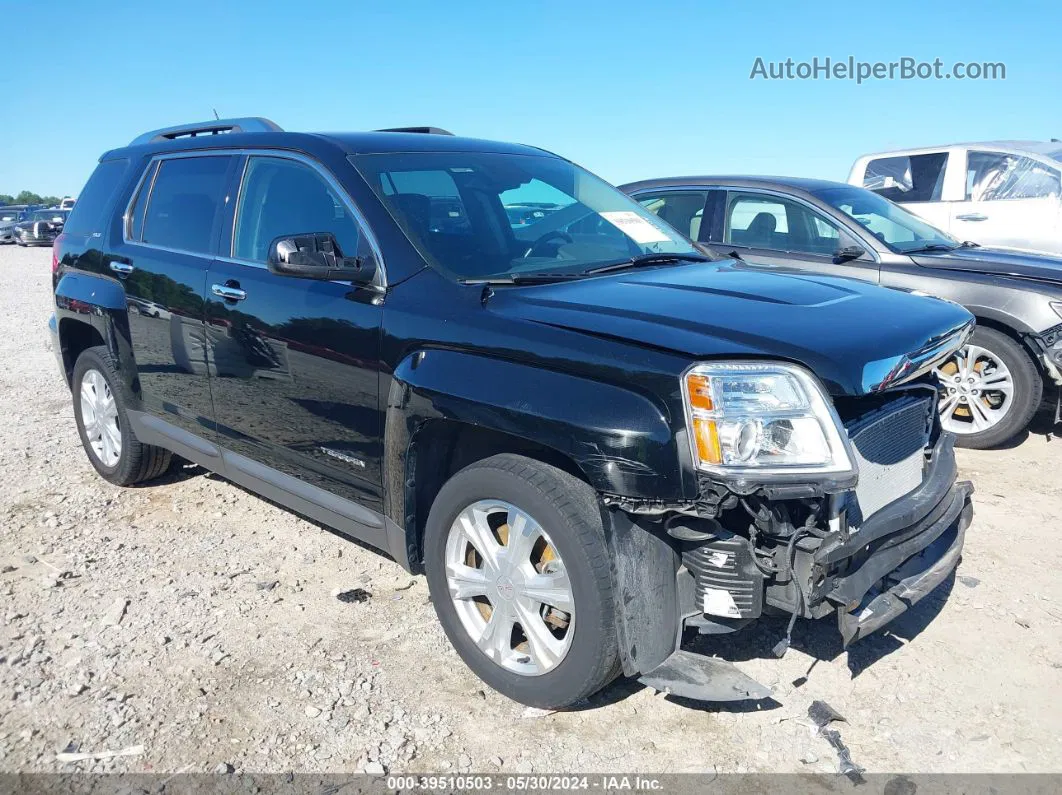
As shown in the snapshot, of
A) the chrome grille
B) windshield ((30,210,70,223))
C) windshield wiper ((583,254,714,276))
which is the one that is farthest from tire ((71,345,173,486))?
windshield ((30,210,70,223))

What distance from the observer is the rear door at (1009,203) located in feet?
31.9

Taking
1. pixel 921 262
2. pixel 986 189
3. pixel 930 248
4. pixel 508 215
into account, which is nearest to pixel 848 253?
pixel 921 262

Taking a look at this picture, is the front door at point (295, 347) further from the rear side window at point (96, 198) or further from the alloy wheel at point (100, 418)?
the rear side window at point (96, 198)

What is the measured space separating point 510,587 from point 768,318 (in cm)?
121

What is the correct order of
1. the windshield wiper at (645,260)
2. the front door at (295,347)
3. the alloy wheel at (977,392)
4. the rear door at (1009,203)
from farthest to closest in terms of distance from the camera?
the rear door at (1009,203), the alloy wheel at (977,392), the windshield wiper at (645,260), the front door at (295,347)

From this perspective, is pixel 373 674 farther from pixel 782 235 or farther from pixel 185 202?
pixel 782 235

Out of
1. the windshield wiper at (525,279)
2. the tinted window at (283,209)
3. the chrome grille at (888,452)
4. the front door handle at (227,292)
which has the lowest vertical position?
the chrome grille at (888,452)

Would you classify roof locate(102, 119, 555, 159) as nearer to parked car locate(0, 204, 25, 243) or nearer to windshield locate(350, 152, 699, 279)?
windshield locate(350, 152, 699, 279)

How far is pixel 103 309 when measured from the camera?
461cm

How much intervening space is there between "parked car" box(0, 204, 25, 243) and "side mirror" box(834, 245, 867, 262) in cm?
3621

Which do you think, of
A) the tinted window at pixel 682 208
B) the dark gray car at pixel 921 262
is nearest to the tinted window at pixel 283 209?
the dark gray car at pixel 921 262

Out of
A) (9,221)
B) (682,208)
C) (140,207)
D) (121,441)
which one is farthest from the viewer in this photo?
(9,221)

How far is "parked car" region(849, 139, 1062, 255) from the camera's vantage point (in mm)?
9719

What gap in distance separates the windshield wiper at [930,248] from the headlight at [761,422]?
13.8ft
